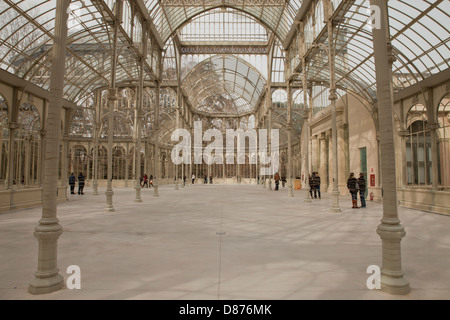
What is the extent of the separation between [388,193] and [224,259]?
3014 mm

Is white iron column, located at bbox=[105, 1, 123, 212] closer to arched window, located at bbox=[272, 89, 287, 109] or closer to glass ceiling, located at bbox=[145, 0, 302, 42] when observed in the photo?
glass ceiling, located at bbox=[145, 0, 302, 42]

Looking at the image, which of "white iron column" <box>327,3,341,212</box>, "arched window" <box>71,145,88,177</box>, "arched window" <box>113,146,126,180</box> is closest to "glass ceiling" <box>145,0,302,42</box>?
"white iron column" <box>327,3,341,212</box>

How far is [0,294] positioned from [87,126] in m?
36.9

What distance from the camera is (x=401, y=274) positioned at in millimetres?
3963

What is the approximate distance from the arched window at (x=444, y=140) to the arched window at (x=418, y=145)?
71cm

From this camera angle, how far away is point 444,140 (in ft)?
42.9

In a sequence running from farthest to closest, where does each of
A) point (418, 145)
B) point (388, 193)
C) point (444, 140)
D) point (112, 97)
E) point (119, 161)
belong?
point (119, 161), point (418, 145), point (444, 140), point (112, 97), point (388, 193)

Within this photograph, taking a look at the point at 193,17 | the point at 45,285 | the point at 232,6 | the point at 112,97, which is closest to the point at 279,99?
the point at 232,6

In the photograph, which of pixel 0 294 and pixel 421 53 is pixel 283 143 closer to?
pixel 421 53

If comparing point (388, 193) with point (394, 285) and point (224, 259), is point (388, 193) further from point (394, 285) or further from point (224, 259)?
point (224, 259)

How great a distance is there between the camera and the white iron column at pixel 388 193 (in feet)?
13.0

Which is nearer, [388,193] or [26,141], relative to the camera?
[388,193]

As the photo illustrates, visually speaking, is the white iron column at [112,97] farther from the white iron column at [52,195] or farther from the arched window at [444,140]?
the arched window at [444,140]
